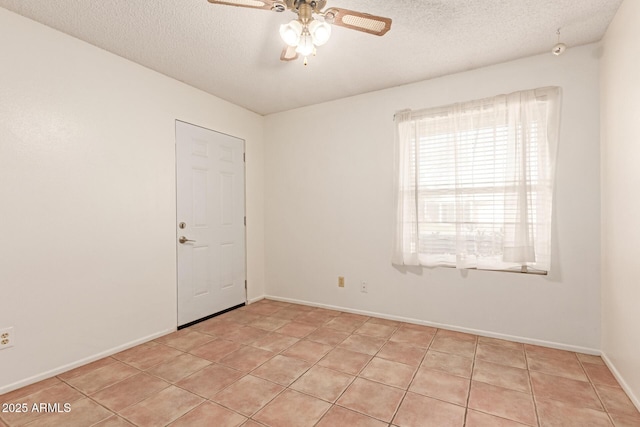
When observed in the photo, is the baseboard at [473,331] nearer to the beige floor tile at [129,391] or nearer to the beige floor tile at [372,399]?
the beige floor tile at [372,399]

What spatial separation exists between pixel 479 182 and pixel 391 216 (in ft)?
3.02

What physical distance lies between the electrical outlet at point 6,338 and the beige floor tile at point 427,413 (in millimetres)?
2517

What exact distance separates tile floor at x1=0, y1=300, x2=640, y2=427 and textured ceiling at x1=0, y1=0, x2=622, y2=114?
2.54 m

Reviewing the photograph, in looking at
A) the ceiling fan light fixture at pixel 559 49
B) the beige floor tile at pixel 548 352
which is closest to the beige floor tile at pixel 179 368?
the beige floor tile at pixel 548 352

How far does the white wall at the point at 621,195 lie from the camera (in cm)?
183

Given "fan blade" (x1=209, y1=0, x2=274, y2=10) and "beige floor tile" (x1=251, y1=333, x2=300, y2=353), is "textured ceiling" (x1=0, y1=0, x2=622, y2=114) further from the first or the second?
"beige floor tile" (x1=251, y1=333, x2=300, y2=353)

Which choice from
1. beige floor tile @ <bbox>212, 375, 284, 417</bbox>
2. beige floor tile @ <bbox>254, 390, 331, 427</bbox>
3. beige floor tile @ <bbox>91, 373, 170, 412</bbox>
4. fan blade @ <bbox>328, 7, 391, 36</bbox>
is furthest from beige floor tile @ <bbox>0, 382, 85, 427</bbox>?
fan blade @ <bbox>328, 7, 391, 36</bbox>

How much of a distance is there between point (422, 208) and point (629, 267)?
155cm

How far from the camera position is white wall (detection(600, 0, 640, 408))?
1829 mm

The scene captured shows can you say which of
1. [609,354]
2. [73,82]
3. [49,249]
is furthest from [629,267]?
[73,82]

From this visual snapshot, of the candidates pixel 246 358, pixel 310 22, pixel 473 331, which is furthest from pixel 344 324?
pixel 310 22

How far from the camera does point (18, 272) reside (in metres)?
2.07

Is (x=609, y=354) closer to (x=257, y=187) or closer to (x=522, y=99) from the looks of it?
(x=522, y=99)

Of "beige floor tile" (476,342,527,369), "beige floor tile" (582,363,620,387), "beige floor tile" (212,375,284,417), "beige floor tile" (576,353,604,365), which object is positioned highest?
"beige floor tile" (576,353,604,365)
